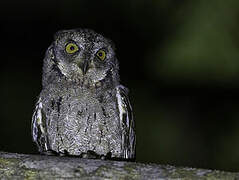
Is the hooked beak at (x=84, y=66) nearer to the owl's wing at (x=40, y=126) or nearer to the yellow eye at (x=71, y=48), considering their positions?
the yellow eye at (x=71, y=48)

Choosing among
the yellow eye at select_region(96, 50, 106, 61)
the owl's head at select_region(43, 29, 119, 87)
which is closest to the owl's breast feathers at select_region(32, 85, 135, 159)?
the owl's head at select_region(43, 29, 119, 87)

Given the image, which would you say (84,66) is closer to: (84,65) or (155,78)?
(84,65)

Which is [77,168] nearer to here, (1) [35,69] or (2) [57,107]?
(2) [57,107]

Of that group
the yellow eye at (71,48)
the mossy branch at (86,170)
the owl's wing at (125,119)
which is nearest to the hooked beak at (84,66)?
the yellow eye at (71,48)

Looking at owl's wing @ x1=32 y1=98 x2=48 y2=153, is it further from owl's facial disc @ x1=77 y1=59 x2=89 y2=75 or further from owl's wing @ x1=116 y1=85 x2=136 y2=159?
owl's wing @ x1=116 y1=85 x2=136 y2=159

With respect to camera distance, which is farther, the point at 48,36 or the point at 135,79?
the point at 135,79

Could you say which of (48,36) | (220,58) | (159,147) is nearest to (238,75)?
(220,58)

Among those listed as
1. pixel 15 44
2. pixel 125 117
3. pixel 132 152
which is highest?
pixel 15 44
